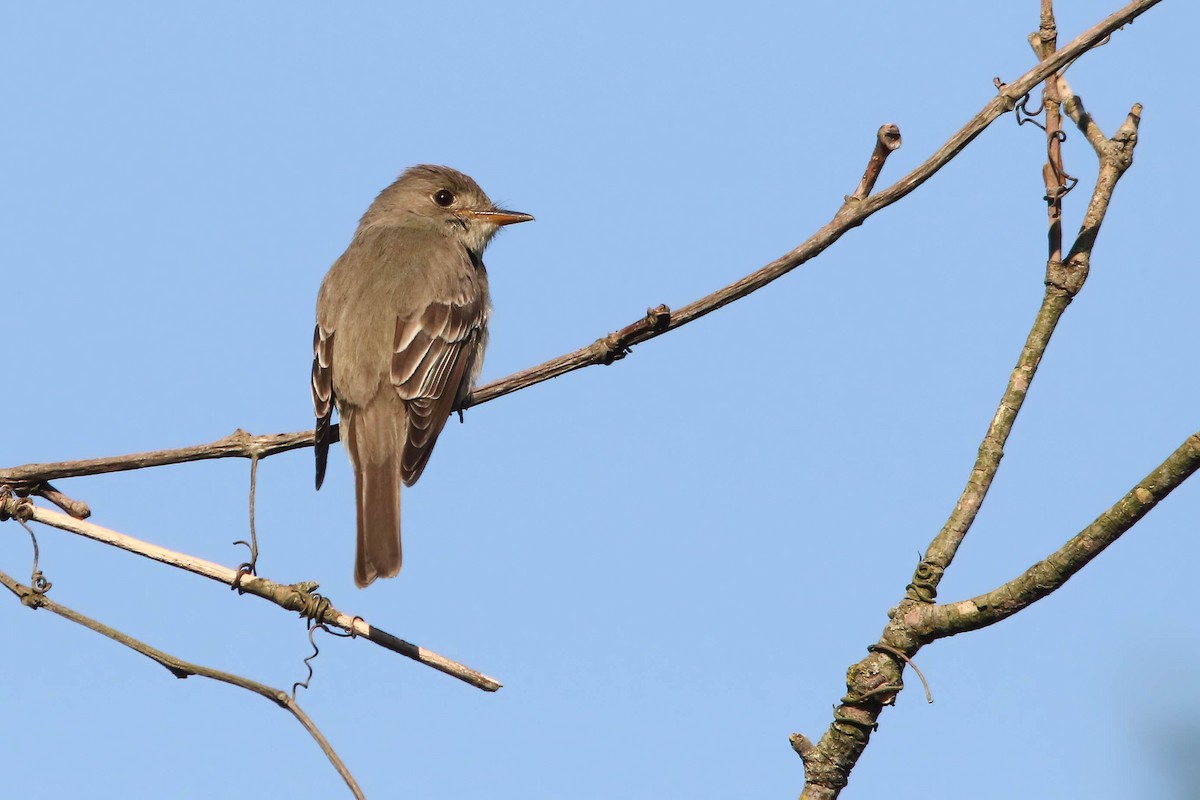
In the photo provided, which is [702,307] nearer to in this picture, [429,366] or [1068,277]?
[1068,277]

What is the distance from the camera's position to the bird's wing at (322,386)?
6.70 metres

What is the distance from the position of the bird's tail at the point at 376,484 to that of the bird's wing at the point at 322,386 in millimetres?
122

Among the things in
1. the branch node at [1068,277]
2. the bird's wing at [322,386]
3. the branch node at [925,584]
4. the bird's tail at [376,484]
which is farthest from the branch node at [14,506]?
the branch node at [1068,277]

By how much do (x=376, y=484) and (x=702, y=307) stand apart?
2.82m

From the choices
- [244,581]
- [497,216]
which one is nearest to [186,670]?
[244,581]

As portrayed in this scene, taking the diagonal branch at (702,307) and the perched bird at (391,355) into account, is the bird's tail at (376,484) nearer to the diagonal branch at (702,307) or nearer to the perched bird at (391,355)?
the perched bird at (391,355)

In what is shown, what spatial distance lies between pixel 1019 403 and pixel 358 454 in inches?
155

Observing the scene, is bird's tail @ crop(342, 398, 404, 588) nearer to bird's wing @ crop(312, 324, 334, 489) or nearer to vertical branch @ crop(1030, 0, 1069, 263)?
bird's wing @ crop(312, 324, 334, 489)

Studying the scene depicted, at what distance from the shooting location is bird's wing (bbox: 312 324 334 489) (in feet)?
22.0

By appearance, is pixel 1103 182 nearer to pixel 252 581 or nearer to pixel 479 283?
pixel 252 581

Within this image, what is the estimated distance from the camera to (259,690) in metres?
3.49

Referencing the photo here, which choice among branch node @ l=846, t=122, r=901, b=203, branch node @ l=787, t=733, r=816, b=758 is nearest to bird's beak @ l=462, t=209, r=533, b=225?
branch node @ l=846, t=122, r=901, b=203

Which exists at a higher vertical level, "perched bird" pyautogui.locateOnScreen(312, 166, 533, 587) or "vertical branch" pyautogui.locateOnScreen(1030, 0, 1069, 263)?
Result: "perched bird" pyautogui.locateOnScreen(312, 166, 533, 587)

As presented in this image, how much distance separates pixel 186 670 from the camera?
3.60 metres
